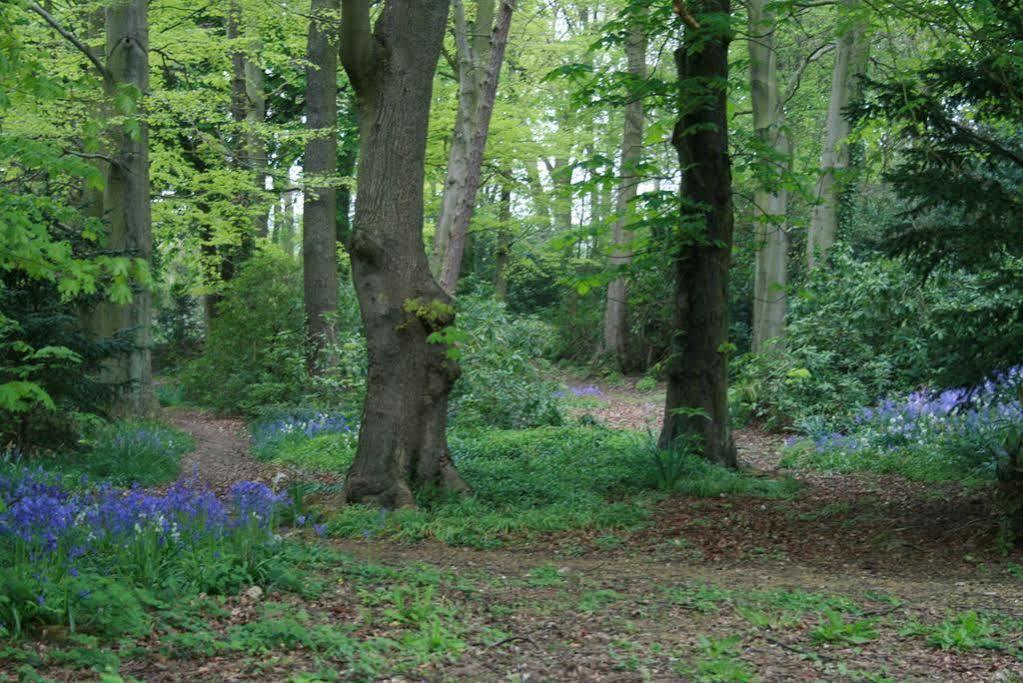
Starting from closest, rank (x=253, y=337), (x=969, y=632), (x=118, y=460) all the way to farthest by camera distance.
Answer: (x=969, y=632) < (x=118, y=460) < (x=253, y=337)

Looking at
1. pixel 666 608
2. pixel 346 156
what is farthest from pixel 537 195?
pixel 666 608

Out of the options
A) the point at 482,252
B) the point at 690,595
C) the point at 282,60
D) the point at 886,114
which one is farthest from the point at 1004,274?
the point at 482,252

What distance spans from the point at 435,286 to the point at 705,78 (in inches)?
130

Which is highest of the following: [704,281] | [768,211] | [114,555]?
[768,211]

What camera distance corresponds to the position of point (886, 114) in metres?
6.79

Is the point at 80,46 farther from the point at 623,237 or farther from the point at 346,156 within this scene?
the point at 346,156

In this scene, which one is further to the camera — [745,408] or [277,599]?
[745,408]

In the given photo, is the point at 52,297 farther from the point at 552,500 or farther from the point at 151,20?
the point at 151,20

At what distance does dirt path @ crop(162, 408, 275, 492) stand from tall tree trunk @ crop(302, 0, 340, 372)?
6.15 feet

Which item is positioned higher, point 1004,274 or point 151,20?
point 151,20

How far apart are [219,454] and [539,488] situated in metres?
5.24

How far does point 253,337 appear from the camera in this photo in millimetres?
16719

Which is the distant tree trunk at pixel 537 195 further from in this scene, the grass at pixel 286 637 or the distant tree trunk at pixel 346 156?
the grass at pixel 286 637

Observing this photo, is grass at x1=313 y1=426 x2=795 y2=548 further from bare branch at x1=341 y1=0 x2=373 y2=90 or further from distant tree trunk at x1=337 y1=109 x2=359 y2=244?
distant tree trunk at x1=337 y1=109 x2=359 y2=244
